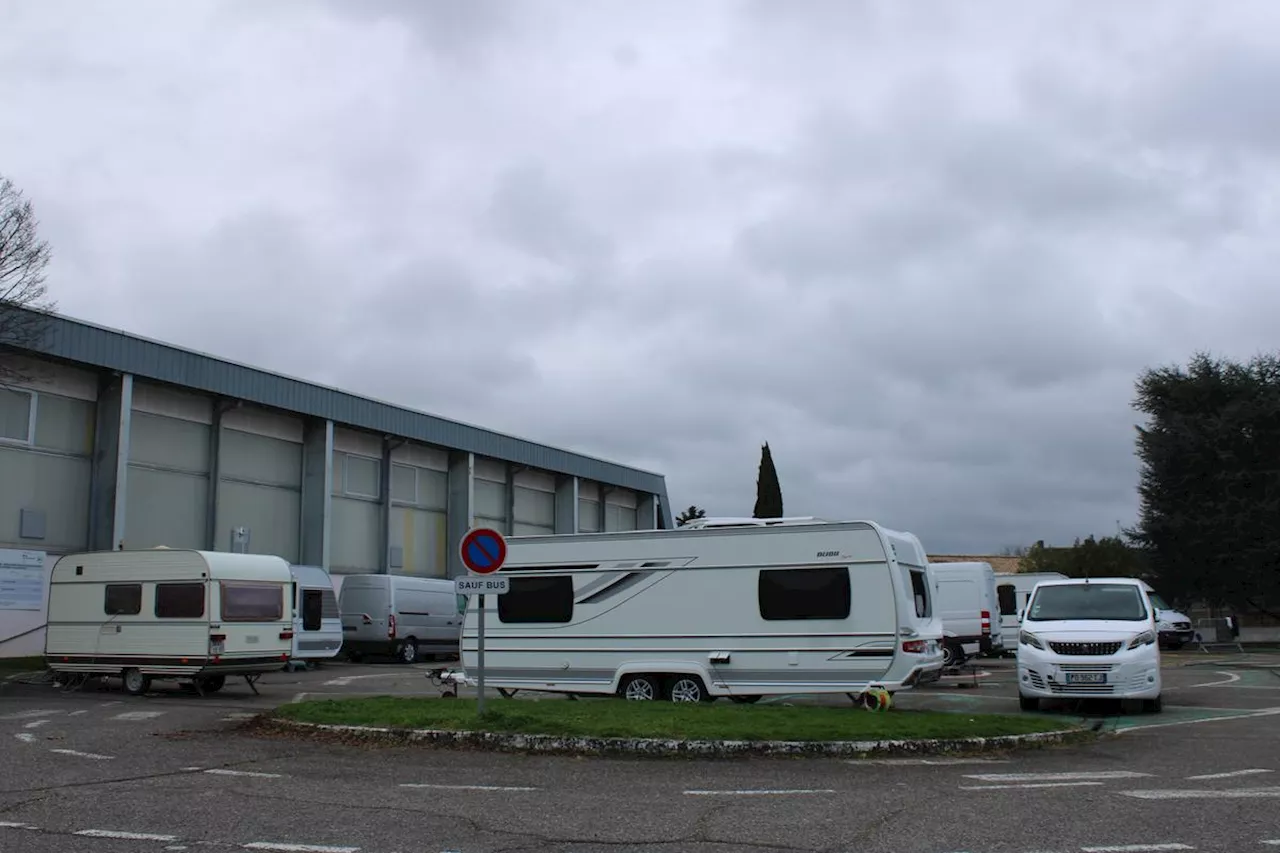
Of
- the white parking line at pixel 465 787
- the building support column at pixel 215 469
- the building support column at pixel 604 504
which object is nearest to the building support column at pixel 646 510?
the building support column at pixel 604 504

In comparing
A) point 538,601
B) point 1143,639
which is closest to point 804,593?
point 538,601

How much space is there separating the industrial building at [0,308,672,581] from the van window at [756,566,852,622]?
18260mm

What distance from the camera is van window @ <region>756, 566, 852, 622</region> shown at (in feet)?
48.7

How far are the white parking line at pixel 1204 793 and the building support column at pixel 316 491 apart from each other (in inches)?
1145

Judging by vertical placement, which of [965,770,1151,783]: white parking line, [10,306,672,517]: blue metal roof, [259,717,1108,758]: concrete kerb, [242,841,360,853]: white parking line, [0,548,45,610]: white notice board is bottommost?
[965,770,1151,783]: white parking line

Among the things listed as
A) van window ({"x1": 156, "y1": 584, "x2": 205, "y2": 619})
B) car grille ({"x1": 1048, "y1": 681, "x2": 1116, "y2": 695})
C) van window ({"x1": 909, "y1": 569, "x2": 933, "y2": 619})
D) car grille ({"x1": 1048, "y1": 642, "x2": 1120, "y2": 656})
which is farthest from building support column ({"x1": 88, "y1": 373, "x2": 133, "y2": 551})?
car grille ({"x1": 1048, "y1": 642, "x2": 1120, "y2": 656})

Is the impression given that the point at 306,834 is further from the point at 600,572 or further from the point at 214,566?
the point at 214,566

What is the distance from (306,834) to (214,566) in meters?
13.7

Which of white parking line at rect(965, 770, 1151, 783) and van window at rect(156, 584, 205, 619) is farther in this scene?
van window at rect(156, 584, 205, 619)

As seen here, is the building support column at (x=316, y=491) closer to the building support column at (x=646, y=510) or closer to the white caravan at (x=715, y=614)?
the white caravan at (x=715, y=614)

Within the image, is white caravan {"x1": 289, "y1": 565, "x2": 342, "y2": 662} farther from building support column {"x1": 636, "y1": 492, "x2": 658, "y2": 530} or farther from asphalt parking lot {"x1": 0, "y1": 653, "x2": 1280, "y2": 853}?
building support column {"x1": 636, "y1": 492, "x2": 658, "y2": 530}

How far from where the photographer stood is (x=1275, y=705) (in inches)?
669

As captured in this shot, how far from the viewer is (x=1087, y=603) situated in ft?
52.9

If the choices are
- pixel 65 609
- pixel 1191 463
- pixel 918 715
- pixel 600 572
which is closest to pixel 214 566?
pixel 65 609
